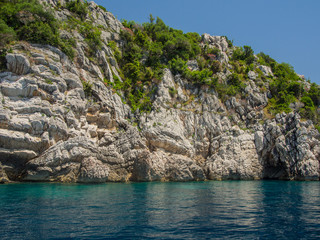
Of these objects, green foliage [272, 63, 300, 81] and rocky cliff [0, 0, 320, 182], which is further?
green foliage [272, 63, 300, 81]

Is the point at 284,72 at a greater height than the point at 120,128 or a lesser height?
greater

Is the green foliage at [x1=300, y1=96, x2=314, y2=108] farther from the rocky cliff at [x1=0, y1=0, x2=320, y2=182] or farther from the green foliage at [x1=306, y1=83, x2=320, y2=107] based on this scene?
the rocky cliff at [x1=0, y1=0, x2=320, y2=182]

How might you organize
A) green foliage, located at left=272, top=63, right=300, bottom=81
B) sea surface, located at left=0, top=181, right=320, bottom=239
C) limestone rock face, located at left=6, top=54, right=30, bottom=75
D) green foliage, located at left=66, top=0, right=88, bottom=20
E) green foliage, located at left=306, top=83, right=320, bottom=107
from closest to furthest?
1. sea surface, located at left=0, top=181, right=320, bottom=239
2. limestone rock face, located at left=6, top=54, right=30, bottom=75
3. green foliage, located at left=66, top=0, right=88, bottom=20
4. green foliage, located at left=306, top=83, right=320, bottom=107
5. green foliage, located at left=272, top=63, right=300, bottom=81

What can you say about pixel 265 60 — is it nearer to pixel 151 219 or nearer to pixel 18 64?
pixel 18 64

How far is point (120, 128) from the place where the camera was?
120 feet

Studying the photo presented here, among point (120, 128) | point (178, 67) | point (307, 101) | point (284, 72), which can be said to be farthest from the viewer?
point (284, 72)

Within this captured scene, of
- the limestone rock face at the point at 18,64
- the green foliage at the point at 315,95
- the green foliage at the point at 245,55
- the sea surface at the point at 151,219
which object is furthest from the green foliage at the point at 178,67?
the sea surface at the point at 151,219

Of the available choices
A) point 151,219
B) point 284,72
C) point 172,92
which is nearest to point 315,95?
point 284,72

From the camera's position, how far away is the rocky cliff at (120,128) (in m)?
27.5

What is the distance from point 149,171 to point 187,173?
247 inches

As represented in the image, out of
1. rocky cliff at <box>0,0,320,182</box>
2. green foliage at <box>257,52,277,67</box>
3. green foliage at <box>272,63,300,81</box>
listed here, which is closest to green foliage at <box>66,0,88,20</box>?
rocky cliff at <box>0,0,320,182</box>

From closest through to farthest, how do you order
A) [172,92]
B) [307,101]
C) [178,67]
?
[172,92]
[178,67]
[307,101]

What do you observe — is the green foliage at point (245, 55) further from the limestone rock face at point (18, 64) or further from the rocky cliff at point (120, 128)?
the limestone rock face at point (18, 64)

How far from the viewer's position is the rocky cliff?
2746 centimetres
